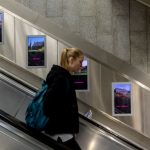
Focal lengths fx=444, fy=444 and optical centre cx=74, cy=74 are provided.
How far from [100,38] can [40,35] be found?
3.54ft

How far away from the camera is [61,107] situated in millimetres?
3551

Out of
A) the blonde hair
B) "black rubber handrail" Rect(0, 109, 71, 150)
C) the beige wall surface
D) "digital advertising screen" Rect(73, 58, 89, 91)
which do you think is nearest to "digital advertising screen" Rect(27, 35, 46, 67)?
"digital advertising screen" Rect(73, 58, 89, 91)

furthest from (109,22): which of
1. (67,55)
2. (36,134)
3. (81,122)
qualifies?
(36,134)

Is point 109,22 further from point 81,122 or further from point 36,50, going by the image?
point 81,122

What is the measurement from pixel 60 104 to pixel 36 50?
8.31 feet

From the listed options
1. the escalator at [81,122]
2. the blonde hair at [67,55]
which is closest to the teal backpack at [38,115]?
the blonde hair at [67,55]

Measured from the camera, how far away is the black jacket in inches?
138

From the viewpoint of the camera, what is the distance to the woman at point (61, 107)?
3.52 meters

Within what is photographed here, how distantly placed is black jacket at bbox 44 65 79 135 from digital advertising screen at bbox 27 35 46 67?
2.33 meters

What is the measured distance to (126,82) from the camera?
6039 mm

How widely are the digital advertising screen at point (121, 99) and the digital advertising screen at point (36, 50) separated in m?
1.04

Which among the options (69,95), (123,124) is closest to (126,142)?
(123,124)

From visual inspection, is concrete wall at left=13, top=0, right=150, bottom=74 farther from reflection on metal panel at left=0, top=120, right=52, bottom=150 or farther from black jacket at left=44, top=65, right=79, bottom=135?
reflection on metal panel at left=0, top=120, right=52, bottom=150

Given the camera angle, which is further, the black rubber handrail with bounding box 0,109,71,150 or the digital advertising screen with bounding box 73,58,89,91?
the digital advertising screen with bounding box 73,58,89,91
